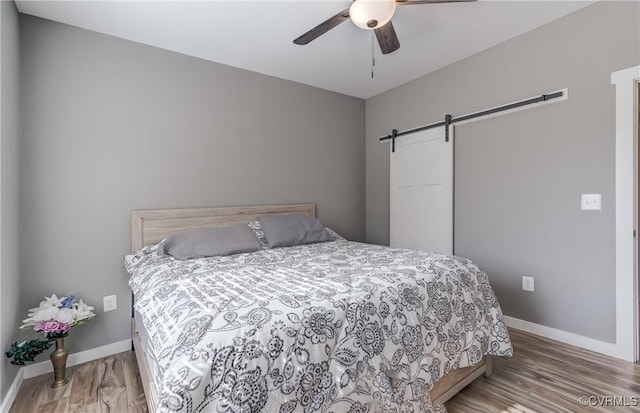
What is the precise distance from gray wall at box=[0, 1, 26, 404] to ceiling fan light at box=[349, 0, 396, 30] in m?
1.97

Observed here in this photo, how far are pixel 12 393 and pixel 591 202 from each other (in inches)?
156

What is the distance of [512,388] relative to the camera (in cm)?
182

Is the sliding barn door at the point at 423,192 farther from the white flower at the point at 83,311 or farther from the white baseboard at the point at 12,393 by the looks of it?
the white baseboard at the point at 12,393

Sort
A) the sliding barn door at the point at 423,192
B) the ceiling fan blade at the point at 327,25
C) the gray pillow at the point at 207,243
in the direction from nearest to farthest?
the ceiling fan blade at the point at 327,25 < the gray pillow at the point at 207,243 < the sliding barn door at the point at 423,192

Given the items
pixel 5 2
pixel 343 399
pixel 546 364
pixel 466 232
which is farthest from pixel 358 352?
pixel 5 2

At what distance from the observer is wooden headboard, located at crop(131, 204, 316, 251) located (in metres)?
2.52

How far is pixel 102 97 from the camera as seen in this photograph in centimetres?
242

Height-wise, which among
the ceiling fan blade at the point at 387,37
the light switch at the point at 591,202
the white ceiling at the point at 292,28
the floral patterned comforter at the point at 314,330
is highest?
the white ceiling at the point at 292,28

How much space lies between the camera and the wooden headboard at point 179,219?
2.52 meters

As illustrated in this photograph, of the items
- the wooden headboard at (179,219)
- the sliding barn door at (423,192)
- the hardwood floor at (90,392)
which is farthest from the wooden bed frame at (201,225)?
the sliding barn door at (423,192)

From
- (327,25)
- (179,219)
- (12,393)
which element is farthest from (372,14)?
(12,393)

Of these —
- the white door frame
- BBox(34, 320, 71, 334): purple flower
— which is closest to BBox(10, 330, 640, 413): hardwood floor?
the white door frame

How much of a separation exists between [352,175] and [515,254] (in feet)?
6.64

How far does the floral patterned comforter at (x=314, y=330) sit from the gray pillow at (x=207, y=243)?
0.20 m
